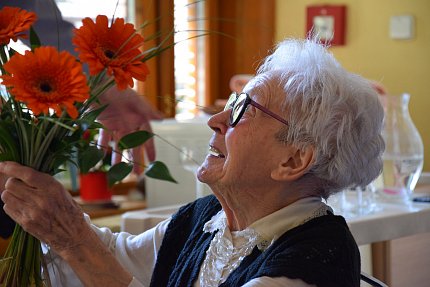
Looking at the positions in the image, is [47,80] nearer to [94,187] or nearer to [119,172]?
[119,172]

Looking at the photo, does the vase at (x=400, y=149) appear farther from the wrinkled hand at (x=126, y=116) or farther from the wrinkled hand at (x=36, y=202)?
the wrinkled hand at (x=36, y=202)

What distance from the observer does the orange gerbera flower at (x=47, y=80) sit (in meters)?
1.01

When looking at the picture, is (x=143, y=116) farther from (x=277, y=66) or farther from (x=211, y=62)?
(x=211, y=62)

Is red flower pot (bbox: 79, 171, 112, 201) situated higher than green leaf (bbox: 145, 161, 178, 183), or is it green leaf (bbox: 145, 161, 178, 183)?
green leaf (bbox: 145, 161, 178, 183)

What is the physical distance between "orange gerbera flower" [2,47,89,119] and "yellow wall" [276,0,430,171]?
10.6 ft

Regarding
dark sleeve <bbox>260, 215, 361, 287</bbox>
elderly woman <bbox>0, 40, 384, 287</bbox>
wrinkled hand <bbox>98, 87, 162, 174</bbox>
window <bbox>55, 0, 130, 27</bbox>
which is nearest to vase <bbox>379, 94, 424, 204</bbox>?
wrinkled hand <bbox>98, 87, 162, 174</bbox>

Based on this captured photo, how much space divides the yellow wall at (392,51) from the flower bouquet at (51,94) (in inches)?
121

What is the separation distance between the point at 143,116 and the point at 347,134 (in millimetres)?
618

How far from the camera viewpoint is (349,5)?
14.5 ft

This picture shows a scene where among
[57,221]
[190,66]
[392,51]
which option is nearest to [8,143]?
Result: [57,221]

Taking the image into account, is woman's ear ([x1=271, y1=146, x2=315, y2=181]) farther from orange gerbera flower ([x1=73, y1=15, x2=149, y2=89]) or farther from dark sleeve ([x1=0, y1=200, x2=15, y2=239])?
dark sleeve ([x1=0, y1=200, x2=15, y2=239])

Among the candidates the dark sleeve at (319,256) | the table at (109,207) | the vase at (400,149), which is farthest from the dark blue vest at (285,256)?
the table at (109,207)

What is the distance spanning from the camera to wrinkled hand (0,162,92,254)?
3.92 feet

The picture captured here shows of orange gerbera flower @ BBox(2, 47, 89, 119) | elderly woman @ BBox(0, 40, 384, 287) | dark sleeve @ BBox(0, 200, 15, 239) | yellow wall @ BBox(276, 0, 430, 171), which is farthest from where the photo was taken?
yellow wall @ BBox(276, 0, 430, 171)
